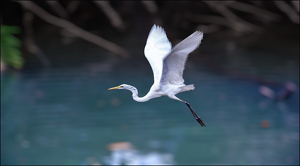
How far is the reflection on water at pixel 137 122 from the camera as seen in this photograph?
3.81 meters

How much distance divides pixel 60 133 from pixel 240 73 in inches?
95.6

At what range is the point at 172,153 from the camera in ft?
12.7

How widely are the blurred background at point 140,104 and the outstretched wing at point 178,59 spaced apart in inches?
106

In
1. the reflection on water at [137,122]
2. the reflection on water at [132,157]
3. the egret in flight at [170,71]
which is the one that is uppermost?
the reflection on water at [137,122]

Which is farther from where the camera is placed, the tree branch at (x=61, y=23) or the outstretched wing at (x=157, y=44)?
the tree branch at (x=61, y=23)

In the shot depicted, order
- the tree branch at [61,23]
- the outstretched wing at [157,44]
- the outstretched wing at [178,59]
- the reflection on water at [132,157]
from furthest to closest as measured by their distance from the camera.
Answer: the reflection on water at [132,157] → the tree branch at [61,23] → the outstretched wing at [157,44] → the outstretched wing at [178,59]

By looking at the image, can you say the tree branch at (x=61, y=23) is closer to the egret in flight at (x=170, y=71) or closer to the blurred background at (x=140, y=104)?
the blurred background at (x=140, y=104)

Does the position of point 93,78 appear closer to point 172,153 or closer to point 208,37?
point 172,153

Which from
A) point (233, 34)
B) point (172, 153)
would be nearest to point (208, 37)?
point (233, 34)

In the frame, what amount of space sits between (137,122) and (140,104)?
0.45 metres

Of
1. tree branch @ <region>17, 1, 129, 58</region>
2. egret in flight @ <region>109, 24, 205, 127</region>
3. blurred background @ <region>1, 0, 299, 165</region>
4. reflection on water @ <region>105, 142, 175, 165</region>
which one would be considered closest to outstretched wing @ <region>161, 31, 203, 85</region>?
egret in flight @ <region>109, 24, 205, 127</region>

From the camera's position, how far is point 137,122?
13.7 ft

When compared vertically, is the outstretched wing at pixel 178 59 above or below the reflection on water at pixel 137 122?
below

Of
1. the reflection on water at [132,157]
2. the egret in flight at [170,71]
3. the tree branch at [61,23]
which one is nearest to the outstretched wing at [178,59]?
the egret in flight at [170,71]
